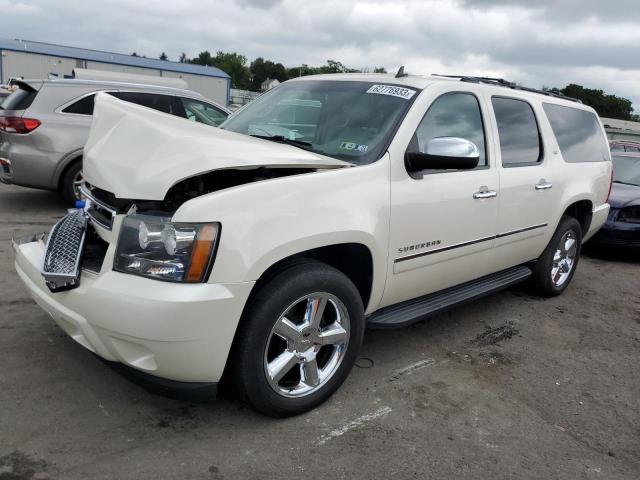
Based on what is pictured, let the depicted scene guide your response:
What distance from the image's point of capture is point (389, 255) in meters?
3.16

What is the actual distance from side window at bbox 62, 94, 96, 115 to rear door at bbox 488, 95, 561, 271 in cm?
545

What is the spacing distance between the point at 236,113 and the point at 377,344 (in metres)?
2.07

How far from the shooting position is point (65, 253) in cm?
276

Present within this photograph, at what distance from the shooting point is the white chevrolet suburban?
2.41m

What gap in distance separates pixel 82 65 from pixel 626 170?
3963 centimetres

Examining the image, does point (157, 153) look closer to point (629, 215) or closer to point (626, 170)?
point (629, 215)

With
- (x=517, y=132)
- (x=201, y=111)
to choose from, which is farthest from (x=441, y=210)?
(x=201, y=111)

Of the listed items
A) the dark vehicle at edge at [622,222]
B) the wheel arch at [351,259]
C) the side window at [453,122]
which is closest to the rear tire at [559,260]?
the side window at [453,122]

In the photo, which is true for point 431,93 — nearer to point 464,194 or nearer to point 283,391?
point 464,194

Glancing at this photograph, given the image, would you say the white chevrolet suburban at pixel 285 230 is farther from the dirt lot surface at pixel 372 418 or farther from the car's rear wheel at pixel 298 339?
the dirt lot surface at pixel 372 418

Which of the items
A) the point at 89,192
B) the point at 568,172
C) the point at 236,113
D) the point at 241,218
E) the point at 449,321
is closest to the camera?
the point at 241,218

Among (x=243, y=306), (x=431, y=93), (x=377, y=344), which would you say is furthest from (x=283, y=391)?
(x=431, y=93)

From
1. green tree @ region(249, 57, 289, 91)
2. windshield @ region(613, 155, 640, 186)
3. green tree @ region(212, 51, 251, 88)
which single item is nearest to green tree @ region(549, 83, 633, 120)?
green tree @ region(249, 57, 289, 91)

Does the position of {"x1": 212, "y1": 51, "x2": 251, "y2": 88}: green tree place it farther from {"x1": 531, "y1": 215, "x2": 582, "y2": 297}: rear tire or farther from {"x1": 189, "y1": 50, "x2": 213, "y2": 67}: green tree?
{"x1": 531, "y1": 215, "x2": 582, "y2": 297}: rear tire
